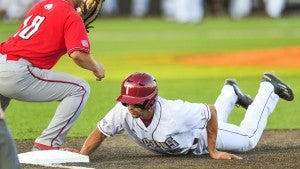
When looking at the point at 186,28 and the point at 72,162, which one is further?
the point at 186,28

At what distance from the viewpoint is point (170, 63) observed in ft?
68.2

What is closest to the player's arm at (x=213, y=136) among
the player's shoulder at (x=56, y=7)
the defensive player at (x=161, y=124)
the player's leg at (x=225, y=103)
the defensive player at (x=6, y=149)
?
the defensive player at (x=161, y=124)

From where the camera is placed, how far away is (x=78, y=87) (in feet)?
26.6

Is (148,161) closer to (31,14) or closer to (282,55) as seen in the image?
(31,14)

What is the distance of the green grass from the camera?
12.0 meters

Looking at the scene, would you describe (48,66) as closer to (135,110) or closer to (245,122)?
(135,110)

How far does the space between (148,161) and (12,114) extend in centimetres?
434

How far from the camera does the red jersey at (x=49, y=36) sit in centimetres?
791

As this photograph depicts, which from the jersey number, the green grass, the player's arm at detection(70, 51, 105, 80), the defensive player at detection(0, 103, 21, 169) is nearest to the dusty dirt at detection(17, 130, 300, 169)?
the player's arm at detection(70, 51, 105, 80)

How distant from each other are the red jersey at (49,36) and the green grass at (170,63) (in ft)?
7.16

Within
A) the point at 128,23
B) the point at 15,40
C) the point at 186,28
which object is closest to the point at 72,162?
the point at 15,40

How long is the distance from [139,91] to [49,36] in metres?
0.97

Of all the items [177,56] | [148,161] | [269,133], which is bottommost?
[177,56]

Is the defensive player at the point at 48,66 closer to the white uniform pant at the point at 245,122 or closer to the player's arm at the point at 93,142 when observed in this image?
the player's arm at the point at 93,142
